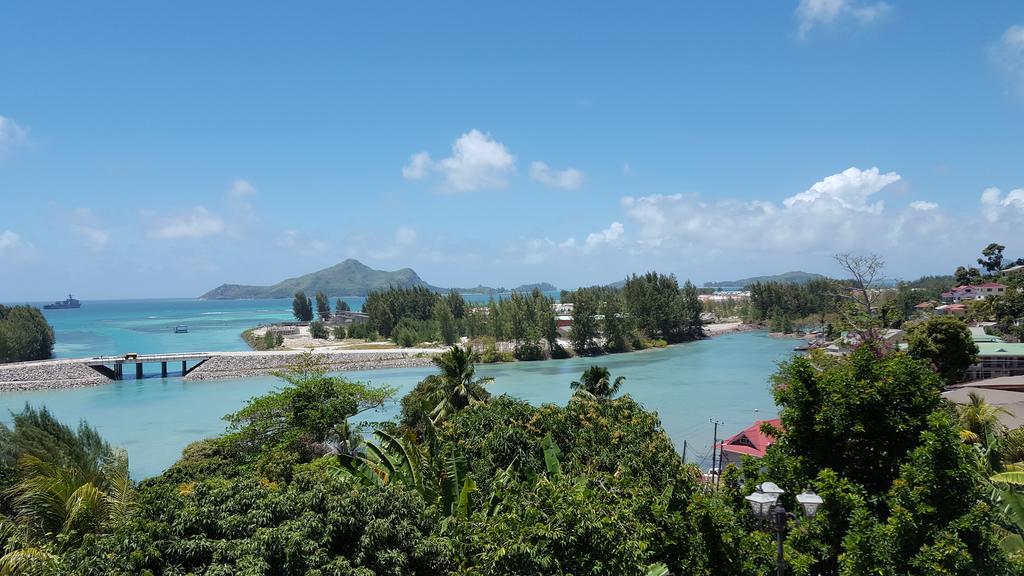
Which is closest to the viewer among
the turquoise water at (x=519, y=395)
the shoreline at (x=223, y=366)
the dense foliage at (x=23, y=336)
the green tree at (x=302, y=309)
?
the turquoise water at (x=519, y=395)

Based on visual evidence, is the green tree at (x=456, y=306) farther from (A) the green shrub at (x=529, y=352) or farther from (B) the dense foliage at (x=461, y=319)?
(A) the green shrub at (x=529, y=352)

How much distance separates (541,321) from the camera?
62.1 metres

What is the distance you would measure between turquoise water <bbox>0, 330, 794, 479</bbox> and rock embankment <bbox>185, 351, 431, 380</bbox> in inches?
90.1

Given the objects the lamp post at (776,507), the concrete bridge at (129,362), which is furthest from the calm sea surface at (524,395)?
the lamp post at (776,507)

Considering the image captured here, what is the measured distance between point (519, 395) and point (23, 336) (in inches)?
1998

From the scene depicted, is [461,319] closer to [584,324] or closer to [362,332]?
[362,332]

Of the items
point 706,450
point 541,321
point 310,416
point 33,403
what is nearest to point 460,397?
point 310,416

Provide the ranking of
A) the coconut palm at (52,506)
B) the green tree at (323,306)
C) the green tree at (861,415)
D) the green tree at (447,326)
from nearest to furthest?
1. the coconut palm at (52,506)
2. the green tree at (861,415)
3. the green tree at (447,326)
4. the green tree at (323,306)

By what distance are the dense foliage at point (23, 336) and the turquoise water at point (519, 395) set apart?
45.3 ft

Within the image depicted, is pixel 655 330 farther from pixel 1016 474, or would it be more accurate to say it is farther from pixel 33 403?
pixel 1016 474

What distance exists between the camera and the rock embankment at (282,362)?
2119 inches

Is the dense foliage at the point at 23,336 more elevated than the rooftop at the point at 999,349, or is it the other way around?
the dense foliage at the point at 23,336

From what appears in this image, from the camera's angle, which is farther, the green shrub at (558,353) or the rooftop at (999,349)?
the green shrub at (558,353)

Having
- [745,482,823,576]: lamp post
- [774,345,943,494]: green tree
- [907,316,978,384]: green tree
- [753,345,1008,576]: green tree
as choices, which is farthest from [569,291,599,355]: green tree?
[745,482,823,576]: lamp post
